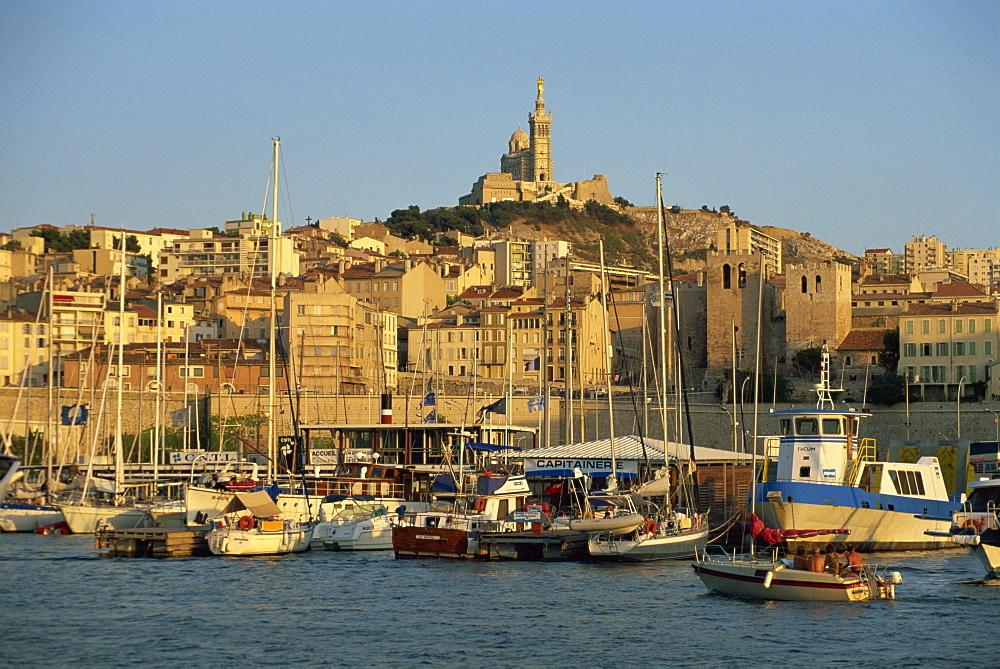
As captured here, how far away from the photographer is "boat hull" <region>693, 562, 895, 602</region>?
2973 cm

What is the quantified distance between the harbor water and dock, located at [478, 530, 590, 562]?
0.56 m

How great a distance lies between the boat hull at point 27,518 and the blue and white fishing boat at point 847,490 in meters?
25.0

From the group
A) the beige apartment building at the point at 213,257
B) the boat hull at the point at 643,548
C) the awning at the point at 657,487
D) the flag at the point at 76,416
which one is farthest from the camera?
the beige apartment building at the point at 213,257

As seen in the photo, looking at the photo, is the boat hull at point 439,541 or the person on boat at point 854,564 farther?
the boat hull at point 439,541

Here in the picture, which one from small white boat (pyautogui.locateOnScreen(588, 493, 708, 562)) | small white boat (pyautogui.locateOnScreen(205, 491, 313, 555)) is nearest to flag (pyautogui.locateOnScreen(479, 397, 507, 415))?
small white boat (pyautogui.locateOnScreen(205, 491, 313, 555))

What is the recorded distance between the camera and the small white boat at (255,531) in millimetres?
39469

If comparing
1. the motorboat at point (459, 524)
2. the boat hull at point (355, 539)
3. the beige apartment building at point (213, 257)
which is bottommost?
the boat hull at point (355, 539)

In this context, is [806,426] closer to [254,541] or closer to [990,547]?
[990,547]

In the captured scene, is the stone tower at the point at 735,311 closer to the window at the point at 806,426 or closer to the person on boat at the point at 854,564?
the window at the point at 806,426

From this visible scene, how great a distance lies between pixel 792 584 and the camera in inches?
1177

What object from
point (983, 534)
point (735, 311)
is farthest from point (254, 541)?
point (735, 311)

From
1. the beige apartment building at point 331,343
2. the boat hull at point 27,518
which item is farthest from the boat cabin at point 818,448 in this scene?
the beige apartment building at point 331,343

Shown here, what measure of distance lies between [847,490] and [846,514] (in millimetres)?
643

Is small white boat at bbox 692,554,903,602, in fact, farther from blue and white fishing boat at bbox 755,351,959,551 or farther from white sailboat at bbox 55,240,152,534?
white sailboat at bbox 55,240,152,534
